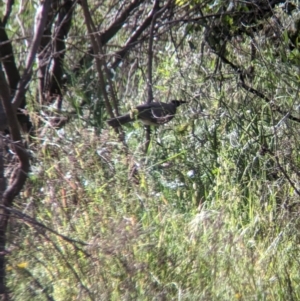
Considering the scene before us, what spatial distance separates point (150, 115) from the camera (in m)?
5.47

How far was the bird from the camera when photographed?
5177 mm

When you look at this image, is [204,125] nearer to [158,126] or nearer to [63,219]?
[158,126]

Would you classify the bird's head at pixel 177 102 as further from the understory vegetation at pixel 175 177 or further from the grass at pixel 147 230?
the grass at pixel 147 230

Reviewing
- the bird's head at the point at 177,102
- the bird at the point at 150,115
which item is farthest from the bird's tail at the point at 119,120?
the bird's head at the point at 177,102

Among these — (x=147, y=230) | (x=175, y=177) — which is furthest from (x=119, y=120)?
(x=147, y=230)

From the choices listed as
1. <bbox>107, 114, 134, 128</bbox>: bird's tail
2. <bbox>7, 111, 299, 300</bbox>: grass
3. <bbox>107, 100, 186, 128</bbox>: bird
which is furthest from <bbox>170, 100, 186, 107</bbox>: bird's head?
<bbox>7, 111, 299, 300</bbox>: grass

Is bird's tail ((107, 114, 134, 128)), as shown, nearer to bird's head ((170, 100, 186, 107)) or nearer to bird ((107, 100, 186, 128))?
bird ((107, 100, 186, 128))

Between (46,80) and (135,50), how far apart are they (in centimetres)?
70

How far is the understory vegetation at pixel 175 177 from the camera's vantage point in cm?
352

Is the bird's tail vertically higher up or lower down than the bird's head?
lower down

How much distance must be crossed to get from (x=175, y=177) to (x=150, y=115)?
60cm

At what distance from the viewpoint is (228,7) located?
17.4 feet

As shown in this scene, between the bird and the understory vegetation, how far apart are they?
0.10 m

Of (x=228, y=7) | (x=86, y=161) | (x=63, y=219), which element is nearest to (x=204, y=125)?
(x=228, y=7)
